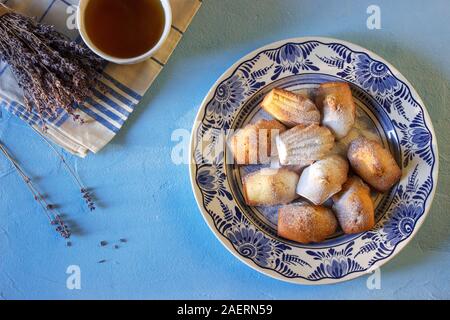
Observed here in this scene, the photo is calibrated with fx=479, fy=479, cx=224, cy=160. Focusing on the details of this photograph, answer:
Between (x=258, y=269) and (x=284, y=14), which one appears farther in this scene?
(x=284, y=14)

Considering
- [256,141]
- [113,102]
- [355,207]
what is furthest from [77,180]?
[355,207]

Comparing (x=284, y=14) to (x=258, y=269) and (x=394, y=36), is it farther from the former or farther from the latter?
(x=258, y=269)

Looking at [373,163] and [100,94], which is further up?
[373,163]

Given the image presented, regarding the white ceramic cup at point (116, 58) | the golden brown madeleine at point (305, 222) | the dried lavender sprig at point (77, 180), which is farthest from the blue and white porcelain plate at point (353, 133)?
the dried lavender sprig at point (77, 180)

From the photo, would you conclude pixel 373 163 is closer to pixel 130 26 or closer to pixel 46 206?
pixel 130 26

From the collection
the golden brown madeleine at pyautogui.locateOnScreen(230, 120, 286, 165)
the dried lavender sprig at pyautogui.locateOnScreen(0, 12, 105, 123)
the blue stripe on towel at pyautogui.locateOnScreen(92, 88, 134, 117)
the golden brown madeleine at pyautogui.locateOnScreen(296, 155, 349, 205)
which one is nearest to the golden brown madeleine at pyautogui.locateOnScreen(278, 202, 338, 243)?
the golden brown madeleine at pyautogui.locateOnScreen(296, 155, 349, 205)

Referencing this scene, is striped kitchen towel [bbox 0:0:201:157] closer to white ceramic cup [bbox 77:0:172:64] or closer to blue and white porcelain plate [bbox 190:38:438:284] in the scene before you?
white ceramic cup [bbox 77:0:172:64]

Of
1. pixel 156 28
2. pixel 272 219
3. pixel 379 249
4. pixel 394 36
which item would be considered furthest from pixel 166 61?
pixel 379 249
